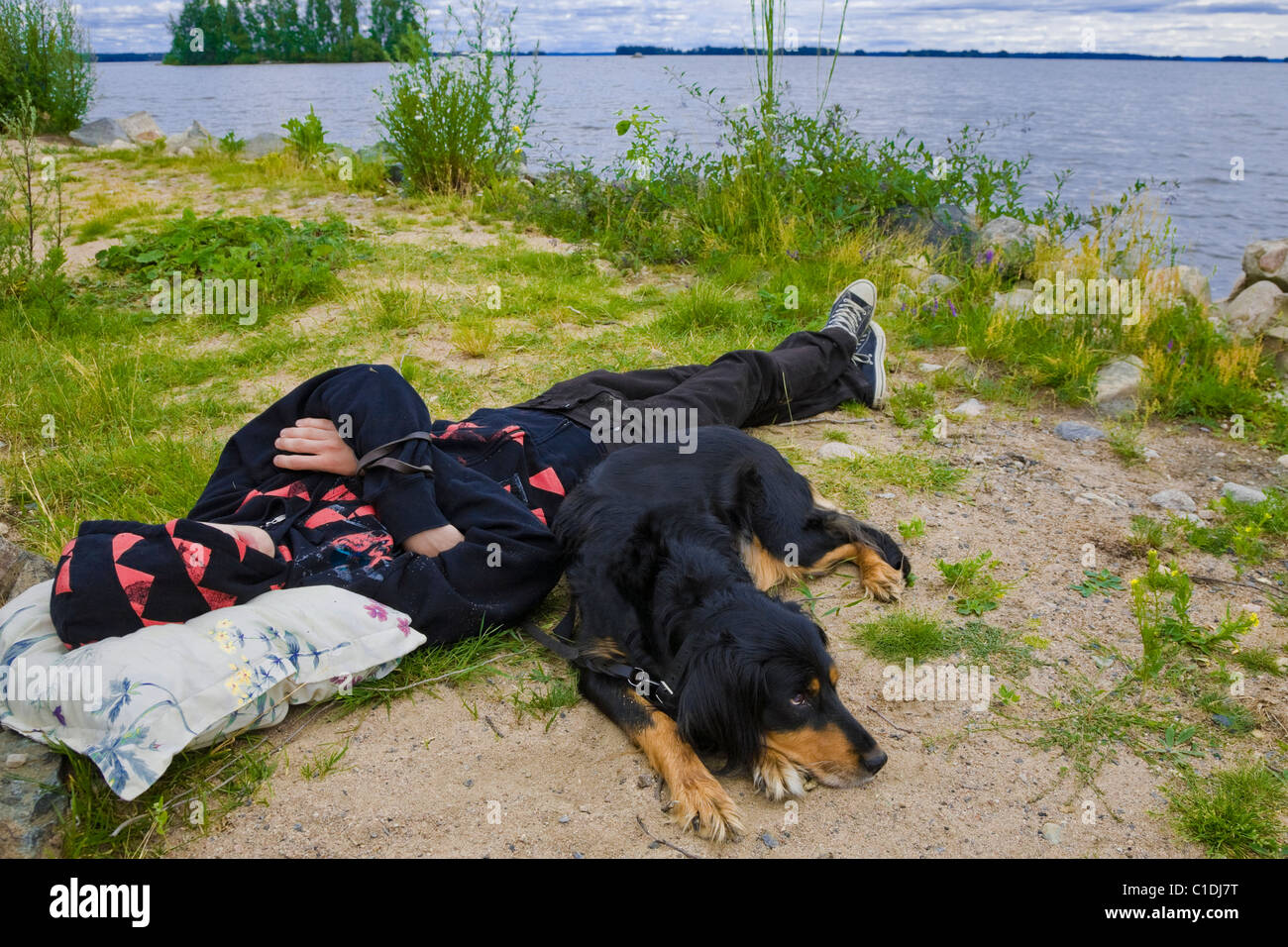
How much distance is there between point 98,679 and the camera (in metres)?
2.31

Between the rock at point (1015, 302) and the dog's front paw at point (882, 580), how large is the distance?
3170mm

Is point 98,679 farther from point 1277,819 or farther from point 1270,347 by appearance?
point 1270,347

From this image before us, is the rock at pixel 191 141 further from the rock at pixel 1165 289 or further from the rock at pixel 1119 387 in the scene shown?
the rock at pixel 1119 387

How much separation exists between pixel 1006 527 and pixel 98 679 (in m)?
3.42

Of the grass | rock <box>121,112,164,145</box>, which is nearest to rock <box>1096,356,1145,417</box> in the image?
the grass

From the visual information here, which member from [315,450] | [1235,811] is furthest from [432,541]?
[1235,811]

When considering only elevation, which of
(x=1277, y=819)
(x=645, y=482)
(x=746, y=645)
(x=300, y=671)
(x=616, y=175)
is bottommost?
(x=1277, y=819)

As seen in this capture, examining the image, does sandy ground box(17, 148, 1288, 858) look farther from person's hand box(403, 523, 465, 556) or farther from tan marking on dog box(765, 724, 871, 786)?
person's hand box(403, 523, 465, 556)

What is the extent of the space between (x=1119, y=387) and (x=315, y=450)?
441 cm

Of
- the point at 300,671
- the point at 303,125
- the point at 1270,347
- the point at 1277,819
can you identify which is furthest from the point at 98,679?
the point at 303,125

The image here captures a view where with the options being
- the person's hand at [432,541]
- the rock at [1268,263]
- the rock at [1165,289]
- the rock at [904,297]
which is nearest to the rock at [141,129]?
the rock at [904,297]

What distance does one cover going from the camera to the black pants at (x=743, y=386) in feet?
12.7

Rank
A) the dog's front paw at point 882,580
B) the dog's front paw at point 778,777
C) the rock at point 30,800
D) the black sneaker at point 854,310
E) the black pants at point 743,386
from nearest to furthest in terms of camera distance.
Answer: the rock at point 30,800, the dog's front paw at point 778,777, the dog's front paw at point 882,580, the black pants at point 743,386, the black sneaker at point 854,310

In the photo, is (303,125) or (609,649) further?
(303,125)
